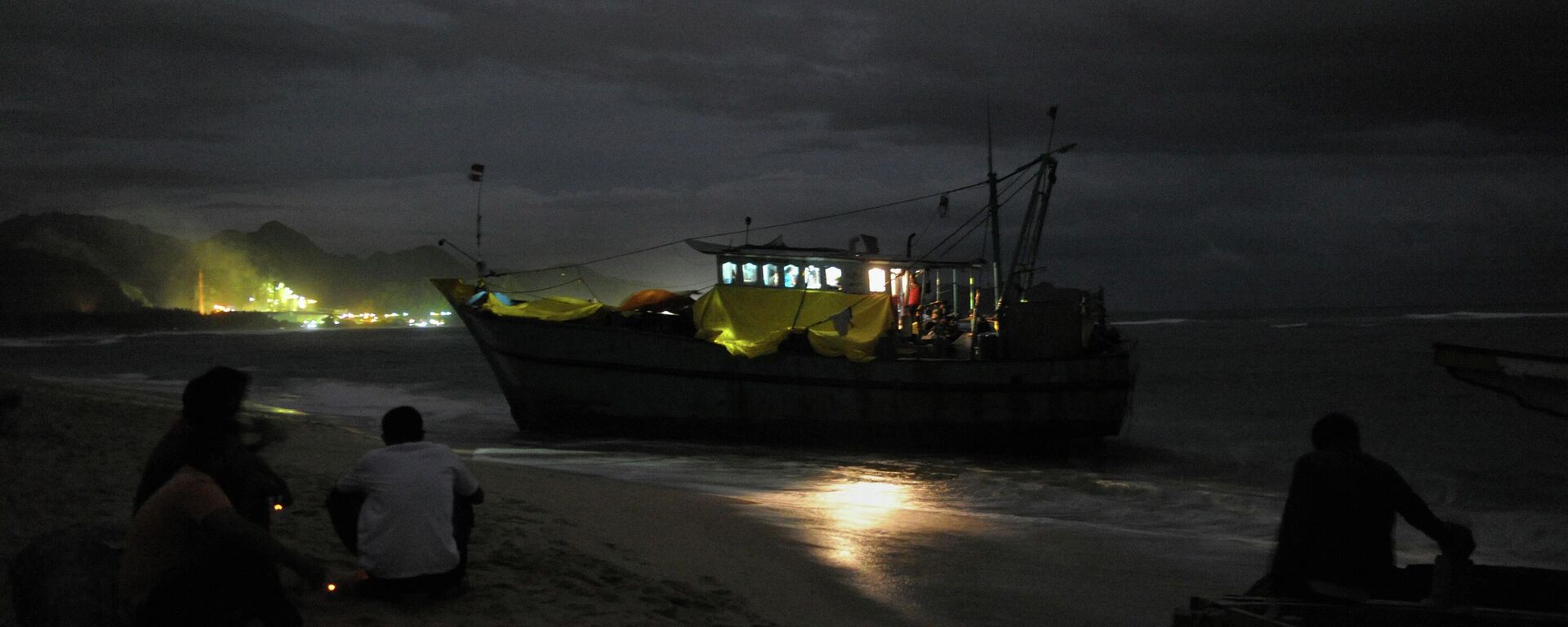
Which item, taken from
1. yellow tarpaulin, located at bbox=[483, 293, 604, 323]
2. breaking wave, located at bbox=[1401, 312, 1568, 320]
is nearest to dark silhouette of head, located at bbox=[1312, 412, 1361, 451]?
yellow tarpaulin, located at bbox=[483, 293, 604, 323]

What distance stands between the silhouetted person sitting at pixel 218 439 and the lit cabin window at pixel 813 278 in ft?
52.7

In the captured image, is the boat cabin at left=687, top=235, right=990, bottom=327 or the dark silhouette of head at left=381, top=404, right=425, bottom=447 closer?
the dark silhouette of head at left=381, top=404, right=425, bottom=447

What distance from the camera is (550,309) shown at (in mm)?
19031

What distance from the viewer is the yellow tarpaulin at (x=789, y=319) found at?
18391 mm

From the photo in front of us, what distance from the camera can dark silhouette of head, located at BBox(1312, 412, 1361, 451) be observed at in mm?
4656

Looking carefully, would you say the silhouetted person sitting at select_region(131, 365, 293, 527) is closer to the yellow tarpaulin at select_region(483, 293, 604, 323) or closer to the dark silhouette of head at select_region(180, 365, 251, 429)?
the dark silhouette of head at select_region(180, 365, 251, 429)

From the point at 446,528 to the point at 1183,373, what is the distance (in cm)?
4473

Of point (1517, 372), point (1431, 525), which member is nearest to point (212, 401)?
point (1431, 525)

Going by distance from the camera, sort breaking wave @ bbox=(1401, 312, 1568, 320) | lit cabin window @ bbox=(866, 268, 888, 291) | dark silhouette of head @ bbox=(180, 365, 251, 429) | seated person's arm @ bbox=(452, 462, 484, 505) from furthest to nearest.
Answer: breaking wave @ bbox=(1401, 312, 1568, 320), lit cabin window @ bbox=(866, 268, 888, 291), seated person's arm @ bbox=(452, 462, 484, 505), dark silhouette of head @ bbox=(180, 365, 251, 429)

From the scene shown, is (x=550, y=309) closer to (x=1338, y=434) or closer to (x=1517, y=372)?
(x=1517, y=372)

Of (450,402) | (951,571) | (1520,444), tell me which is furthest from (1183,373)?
(951,571)

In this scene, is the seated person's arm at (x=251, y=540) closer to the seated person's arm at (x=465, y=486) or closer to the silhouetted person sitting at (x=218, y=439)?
the silhouetted person sitting at (x=218, y=439)

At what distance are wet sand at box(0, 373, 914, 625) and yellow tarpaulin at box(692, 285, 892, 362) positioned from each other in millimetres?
7722

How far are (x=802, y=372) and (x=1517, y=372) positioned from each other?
1241cm
